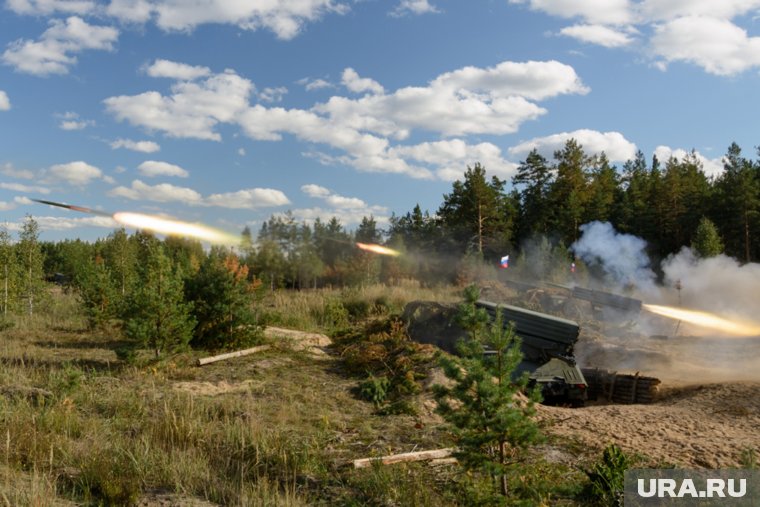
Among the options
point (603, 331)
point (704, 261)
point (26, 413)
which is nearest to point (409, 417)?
point (26, 413)

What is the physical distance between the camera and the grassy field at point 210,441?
22.7 feet

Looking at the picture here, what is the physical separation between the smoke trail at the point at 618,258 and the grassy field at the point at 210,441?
2956cm

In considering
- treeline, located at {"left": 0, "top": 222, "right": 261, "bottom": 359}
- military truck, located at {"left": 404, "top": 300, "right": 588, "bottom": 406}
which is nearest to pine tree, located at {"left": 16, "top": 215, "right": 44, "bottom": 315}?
treeline, located at {"left": 0, "top": 222, "right": 261, "bottom": 359}

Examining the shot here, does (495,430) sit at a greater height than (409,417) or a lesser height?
greater

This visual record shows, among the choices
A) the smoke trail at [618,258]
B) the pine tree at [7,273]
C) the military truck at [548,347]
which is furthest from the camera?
the smoke trail at [618,258]

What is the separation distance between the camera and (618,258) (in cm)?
3994

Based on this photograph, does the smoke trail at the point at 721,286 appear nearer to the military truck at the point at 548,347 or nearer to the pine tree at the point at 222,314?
the military truck at the point at 548,347

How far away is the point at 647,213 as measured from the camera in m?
48.9

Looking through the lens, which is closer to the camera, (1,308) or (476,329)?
(476,329)

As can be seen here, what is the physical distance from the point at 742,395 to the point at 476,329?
402 inches

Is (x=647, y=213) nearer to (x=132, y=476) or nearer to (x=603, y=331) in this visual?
(x=603, y=331)

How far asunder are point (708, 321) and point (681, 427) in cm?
2053

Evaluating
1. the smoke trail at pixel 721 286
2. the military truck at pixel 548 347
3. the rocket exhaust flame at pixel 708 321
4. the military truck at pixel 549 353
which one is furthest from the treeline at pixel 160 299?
the smoke trail at pixel 721 286

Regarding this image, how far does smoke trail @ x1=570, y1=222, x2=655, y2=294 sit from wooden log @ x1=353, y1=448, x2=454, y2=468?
31977 millimetres
